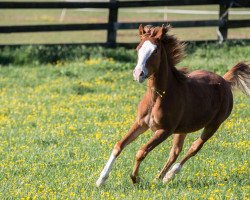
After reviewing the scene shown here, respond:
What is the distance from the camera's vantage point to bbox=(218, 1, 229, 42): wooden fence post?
72.4 ft

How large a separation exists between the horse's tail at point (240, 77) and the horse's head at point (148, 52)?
7.64 ft

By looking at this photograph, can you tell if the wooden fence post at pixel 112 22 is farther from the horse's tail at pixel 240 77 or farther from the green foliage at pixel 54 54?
the horse's tail at pixel 240 77

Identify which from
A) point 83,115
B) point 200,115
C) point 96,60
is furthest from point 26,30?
point 200,115

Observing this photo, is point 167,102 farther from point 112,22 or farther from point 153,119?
point 112,22

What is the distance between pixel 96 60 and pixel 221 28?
4822mm

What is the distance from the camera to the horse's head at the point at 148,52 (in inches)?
313

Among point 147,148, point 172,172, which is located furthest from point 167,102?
point 172,172

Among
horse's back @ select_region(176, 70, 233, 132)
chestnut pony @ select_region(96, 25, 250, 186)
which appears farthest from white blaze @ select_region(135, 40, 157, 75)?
horse's back @ select_region(176, 70, 233, 132)

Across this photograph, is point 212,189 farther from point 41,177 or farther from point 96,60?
point 96,60

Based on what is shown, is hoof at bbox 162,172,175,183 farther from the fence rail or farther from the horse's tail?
the fence rail

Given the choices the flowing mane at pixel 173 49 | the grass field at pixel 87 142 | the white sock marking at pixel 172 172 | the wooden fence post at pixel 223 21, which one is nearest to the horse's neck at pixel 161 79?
the flowing mane at pixel 173 49

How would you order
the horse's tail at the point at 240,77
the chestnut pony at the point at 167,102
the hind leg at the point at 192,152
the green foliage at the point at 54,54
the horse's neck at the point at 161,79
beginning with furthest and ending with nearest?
the green foliage at the point at 54,54, the horse's tail at the point at 240,77, the hind leg at the point at 192,152, the horse's neck at the point at 161,79, the chestnut pony at the point at 167,102

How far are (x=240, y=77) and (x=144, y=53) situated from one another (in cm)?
286

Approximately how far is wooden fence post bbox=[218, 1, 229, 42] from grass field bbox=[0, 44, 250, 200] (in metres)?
4.03
